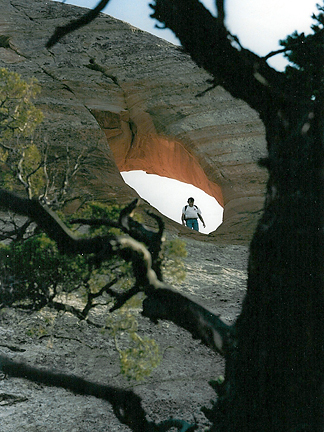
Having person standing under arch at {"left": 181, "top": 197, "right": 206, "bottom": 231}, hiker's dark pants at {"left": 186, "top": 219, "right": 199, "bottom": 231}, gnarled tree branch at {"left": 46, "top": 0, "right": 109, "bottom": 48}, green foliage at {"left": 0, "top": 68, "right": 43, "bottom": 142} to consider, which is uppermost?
green foliage at {"left": 0, "top": 68, "right": 43, "bottom": 142}

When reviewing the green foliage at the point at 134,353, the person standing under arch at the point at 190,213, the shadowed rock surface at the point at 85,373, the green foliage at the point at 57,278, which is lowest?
the shadowed rock surface at the point at 85,373

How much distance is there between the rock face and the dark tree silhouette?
13.3 feet

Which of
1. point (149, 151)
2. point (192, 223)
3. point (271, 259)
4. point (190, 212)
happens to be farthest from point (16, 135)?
point (149, 151)

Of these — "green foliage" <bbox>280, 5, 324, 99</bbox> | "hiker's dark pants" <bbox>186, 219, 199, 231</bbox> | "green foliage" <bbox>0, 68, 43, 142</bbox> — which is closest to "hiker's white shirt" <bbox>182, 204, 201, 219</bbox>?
"hiker's dark pants" <bbox>186, 219, 199, 231</bbox>

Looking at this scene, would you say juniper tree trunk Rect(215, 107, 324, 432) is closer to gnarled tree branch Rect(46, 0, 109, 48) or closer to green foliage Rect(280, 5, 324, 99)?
green foliage Rect(280, 5, 324, 99)

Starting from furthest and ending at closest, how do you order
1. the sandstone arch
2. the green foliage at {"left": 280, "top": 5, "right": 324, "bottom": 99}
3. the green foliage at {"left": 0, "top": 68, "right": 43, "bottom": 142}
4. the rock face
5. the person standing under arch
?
the sandstone arch
the rock face
the person standing under arch
the green foliage at {"left": 0, "top": 68, "right": 43, "bottom": 142}
the green foliage at {"left": 280, "top": 5, "right": 324, "bottom": 99}

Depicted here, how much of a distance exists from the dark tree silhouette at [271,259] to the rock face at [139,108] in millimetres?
4059

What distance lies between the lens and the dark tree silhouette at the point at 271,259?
1.21 m

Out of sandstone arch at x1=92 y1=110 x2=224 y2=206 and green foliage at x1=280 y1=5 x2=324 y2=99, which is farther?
sandstone arch at x1=92 y1=110 x2=224 y2=206

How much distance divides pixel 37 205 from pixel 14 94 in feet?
7.45

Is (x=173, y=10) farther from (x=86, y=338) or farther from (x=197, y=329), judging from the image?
(x=86, y=338)

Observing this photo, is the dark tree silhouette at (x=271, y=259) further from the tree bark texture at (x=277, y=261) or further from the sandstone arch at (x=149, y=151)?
the sandstone arch at (x=149, y=151)

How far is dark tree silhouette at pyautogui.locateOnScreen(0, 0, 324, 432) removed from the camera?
1.21 metres

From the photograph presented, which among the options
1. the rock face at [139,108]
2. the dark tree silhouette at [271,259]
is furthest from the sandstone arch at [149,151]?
the dark tree silhouette at [271,259]
